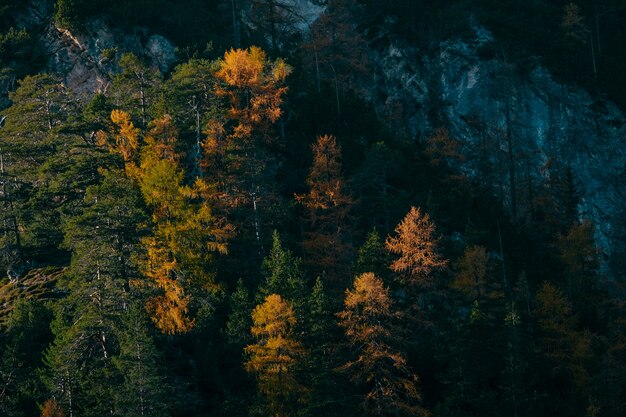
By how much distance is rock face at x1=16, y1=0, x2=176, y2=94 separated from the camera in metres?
65.2

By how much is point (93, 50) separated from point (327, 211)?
25.9 meters

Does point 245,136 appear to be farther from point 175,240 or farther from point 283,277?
point 283,277

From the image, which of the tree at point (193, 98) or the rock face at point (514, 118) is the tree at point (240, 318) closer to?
the tree at point (193, 98)

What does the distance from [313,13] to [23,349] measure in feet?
147

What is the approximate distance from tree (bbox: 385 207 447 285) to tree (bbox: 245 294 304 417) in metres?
7.55

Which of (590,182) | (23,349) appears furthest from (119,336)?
(590,182)

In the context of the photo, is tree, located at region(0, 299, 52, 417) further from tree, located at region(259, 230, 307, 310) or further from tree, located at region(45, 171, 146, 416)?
tree, located at region(259, 230, 307, 310)

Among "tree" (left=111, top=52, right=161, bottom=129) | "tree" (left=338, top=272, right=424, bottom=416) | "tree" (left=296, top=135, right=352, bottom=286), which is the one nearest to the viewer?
"tree" (left=338, top=272, right=424, bottom=416)

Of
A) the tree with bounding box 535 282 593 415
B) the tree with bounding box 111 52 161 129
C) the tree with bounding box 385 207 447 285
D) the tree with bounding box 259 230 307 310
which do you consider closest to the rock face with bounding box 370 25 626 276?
the tree with bounding box 535 282 593 415

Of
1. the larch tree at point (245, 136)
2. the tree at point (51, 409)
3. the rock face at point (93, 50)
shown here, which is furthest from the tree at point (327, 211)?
the rock face at point (93, 50)

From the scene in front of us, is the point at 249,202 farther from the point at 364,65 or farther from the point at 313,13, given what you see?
the point at 313,13

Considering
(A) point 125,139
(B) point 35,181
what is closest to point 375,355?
(A) point 125,139

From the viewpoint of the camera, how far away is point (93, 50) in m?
65.8

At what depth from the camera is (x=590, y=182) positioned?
71188mm
